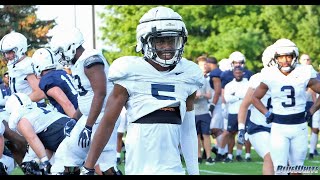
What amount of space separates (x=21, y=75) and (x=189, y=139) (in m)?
4.86

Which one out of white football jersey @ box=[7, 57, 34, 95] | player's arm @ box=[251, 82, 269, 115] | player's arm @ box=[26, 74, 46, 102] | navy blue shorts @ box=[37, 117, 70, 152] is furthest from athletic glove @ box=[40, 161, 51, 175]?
player's arm @ box=[251, 82, 269, 115]

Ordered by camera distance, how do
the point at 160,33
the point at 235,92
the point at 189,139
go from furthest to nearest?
the point at 235,92, the point at 189,139, the point at 160,33

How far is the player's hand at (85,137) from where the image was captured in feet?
21.8

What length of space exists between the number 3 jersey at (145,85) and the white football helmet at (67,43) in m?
2.71

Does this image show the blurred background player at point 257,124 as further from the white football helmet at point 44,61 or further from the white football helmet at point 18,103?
the white football helmet at point 18,103

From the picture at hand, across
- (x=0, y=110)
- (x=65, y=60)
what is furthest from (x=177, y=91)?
(x=0, y=110)

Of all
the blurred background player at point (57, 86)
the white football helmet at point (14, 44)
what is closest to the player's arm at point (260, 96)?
the blurred background player at point (57, 86)

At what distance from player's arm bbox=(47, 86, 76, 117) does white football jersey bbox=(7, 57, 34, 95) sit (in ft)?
3.73

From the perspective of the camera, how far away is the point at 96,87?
264 inches

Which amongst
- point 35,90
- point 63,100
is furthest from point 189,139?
point 35,90

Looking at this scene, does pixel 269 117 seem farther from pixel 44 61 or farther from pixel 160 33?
pixel 160 33

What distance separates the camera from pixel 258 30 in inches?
1617

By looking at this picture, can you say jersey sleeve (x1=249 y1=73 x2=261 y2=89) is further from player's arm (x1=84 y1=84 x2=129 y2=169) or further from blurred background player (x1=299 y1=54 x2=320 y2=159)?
blurred background player (x1=299 y1=54 x2=320 y2=159)

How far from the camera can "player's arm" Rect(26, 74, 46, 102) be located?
9.22 meters
